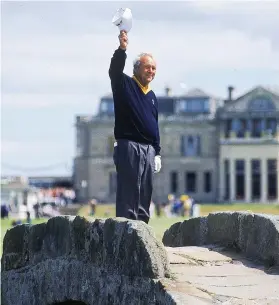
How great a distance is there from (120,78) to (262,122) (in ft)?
374

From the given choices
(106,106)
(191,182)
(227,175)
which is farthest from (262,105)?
(106,106)

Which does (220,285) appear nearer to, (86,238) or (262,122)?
(86,238)

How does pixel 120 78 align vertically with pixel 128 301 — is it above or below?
above

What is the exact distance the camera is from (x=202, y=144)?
12269cm

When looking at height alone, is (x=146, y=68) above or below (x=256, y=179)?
above

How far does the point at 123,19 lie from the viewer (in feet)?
27.8

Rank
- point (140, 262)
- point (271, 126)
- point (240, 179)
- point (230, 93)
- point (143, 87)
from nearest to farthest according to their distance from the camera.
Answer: point (140, 262) → point (143, 87) → point (240, 179) → point (271, 126) → point (230, 93)

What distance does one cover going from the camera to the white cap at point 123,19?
8445 mm

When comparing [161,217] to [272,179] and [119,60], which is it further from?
[272,179]

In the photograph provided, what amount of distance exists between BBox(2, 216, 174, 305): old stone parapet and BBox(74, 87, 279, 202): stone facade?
4305 inches

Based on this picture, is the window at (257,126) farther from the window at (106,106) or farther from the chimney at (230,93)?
the window at (106,106)

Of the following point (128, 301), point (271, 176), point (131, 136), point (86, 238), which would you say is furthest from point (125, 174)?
point (271, 176)

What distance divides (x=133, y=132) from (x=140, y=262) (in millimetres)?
1946

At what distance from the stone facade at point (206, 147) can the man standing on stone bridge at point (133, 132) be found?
10935 centimetres
